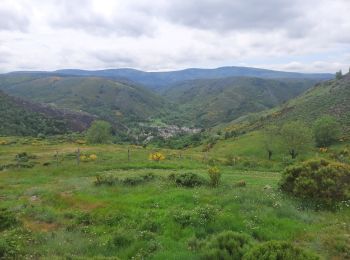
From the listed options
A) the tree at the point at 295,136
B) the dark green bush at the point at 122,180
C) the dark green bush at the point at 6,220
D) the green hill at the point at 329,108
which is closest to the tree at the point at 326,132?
the green hill at the point at 329,108

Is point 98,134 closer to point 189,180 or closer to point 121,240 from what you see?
point 189,180

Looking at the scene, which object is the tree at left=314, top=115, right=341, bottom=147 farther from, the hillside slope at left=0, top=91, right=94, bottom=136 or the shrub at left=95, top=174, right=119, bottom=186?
the hillside slope at left=0, top=91, right=94, bottom=136

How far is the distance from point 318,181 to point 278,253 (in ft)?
29.5

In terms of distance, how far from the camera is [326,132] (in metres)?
77.2

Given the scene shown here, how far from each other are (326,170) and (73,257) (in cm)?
1224

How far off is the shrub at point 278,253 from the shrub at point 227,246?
1325mm

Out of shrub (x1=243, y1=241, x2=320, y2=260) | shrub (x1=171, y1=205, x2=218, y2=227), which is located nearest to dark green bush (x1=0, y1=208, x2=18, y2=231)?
shrub (x1=171, y1=205, x2=218, y2=227)

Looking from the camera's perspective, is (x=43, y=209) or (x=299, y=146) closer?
(x=43, y=209)

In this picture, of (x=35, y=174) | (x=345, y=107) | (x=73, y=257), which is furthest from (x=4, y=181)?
(x=345, y=107)

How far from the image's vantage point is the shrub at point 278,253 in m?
A: 9.41

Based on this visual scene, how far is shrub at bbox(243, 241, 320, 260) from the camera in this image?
30.9 ft

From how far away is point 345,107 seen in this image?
348ft

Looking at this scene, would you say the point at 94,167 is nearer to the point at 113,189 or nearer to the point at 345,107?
the point at 113,189

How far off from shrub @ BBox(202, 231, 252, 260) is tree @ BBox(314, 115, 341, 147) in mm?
70905
